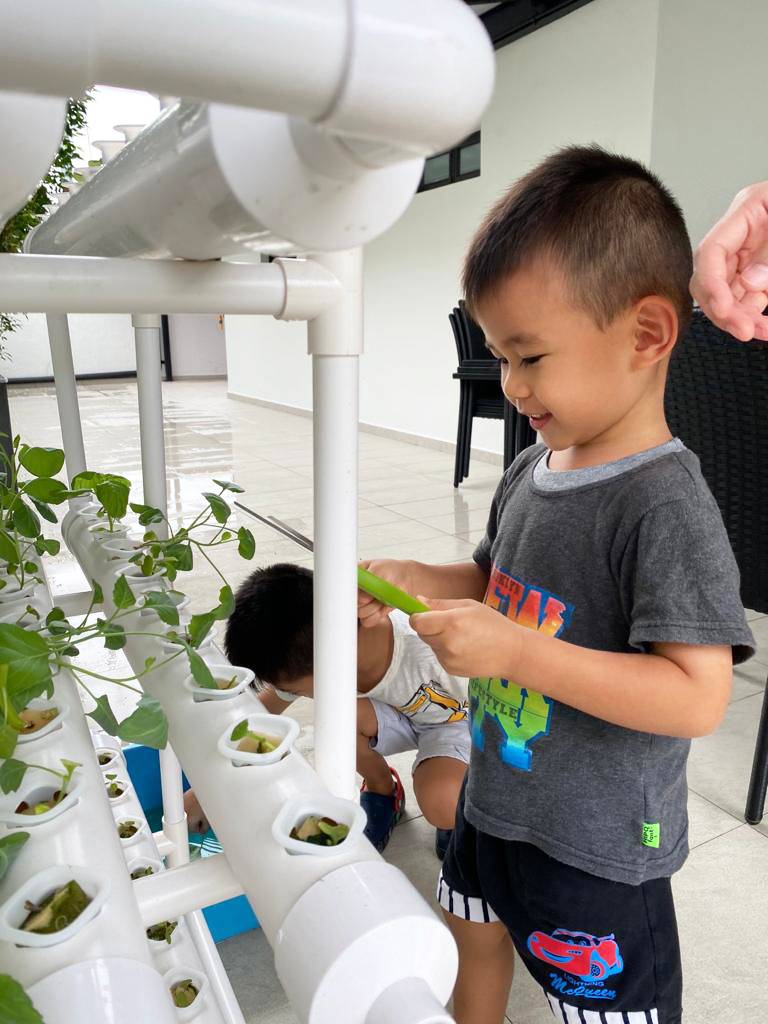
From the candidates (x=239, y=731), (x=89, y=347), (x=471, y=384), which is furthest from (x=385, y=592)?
(x=89, y=347)

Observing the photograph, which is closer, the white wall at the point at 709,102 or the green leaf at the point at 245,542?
the green leaf at the point at 245,542

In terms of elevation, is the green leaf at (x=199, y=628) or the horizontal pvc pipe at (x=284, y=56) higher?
the horizontal pvc pipe at (x=284, y=56)

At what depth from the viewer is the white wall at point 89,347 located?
948 cm

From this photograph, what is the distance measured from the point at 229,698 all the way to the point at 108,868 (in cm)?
10

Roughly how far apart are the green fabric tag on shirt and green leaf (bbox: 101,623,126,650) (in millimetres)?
445

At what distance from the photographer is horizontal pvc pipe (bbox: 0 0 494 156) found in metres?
0.12

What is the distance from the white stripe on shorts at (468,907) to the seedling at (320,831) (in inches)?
22.8

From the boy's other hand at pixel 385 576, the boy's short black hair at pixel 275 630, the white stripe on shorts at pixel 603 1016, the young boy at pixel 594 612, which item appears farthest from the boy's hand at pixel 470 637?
the boy's short black hair at pixel 275 630

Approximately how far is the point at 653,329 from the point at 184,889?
1.70ft

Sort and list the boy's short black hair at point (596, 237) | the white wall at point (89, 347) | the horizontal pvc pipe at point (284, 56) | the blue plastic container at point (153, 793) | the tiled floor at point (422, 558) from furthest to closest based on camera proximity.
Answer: the white wall at point (89, 347), the blue plastic container at point (153, 793), the tiled floor at point (422, 558), the boy's short black hair at point (596, 237), the horizontal pvc pipe at point (284, 56)

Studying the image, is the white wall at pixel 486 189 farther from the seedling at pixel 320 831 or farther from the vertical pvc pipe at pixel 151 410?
the seedling at pixel 320 831

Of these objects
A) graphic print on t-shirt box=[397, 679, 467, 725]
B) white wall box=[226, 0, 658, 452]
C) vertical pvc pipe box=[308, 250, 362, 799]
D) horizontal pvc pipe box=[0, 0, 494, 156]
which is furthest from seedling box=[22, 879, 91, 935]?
white wall box=[226, 0, 658, 452]

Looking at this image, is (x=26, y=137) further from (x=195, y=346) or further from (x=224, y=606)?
(x=195, y=346)

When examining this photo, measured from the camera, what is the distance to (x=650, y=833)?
25.7 inches
